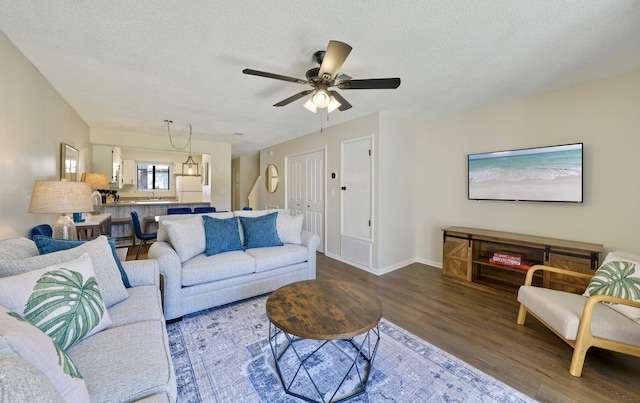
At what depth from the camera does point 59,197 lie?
2055 mm

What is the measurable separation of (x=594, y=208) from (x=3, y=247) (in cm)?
483

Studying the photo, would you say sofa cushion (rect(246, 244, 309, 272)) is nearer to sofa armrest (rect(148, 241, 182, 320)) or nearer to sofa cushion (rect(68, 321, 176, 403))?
sofa armrest (rect(148, 241, 182, 320))

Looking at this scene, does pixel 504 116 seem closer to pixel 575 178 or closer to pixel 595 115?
pixel 595 115

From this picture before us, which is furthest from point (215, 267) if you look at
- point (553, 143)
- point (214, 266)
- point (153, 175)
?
point (153, 175)

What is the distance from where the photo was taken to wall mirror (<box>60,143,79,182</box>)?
3.12 metres

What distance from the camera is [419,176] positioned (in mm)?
4234

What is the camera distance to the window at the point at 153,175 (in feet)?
24.9

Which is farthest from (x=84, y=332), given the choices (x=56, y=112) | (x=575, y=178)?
(x=575, y=178)

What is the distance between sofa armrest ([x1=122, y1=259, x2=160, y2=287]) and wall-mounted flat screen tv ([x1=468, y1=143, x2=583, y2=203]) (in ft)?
12.6

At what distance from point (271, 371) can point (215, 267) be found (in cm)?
117

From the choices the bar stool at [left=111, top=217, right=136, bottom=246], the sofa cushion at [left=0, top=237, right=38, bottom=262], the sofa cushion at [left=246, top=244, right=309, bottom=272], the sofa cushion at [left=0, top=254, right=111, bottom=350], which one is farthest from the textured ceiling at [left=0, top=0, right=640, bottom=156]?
the bar stool at [left=111, top=217, right=136, bottom=246]

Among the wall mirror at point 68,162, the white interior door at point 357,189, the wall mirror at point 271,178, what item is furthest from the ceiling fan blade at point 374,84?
the wall mirror at point 271,178

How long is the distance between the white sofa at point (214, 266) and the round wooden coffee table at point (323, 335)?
2.73 feet

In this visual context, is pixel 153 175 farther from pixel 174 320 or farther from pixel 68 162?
pixel 174 320
